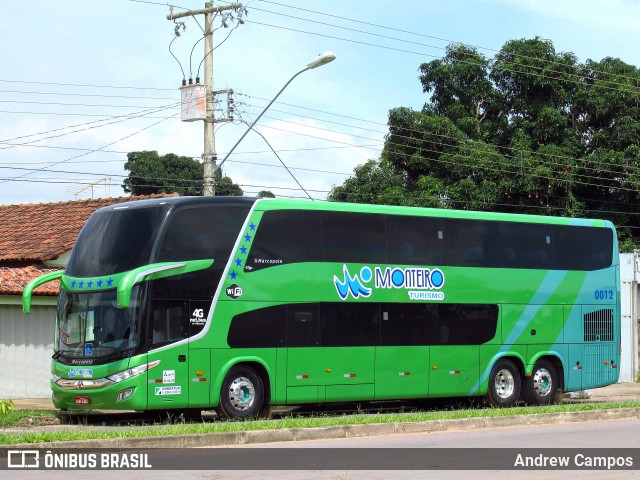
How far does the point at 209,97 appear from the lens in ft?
94.6

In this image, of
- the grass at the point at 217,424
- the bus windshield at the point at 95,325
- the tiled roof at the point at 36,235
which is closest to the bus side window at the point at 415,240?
the grass at the point at 217,424

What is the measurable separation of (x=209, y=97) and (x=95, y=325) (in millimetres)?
12243

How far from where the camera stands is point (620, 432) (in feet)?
55.6

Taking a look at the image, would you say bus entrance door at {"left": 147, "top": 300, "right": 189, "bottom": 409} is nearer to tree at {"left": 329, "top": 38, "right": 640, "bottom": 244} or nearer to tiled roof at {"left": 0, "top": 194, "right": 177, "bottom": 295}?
tiled roof at {"left": 0, "top": 194, "right": 177, "bottom": 295}

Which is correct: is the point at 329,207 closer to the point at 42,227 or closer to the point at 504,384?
the point at 504,384

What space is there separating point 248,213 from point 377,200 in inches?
1054

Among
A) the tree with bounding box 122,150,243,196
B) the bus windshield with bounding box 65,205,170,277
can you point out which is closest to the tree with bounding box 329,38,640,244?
the tree with bounding box 122,150,243,196

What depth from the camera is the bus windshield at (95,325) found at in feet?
57.3

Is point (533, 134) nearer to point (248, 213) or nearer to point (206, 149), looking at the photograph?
point (206, 149)

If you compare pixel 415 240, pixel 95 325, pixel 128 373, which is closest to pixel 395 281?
pixel 415 240

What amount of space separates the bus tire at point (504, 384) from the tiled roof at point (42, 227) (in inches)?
377

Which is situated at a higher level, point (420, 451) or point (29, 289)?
point (29, 289)

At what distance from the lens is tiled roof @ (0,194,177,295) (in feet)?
79.0
